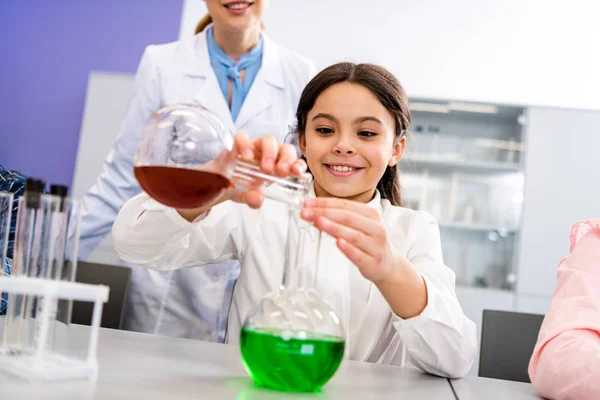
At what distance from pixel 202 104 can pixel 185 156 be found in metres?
1.27

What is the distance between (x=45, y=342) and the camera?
69 cm

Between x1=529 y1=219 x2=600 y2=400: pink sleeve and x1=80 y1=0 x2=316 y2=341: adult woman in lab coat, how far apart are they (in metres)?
0.98

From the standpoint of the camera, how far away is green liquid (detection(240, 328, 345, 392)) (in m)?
0.70

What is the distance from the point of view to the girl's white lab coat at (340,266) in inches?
40.0

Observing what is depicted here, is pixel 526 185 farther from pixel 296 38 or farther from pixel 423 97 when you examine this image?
pixel 296 38

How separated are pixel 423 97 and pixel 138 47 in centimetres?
184

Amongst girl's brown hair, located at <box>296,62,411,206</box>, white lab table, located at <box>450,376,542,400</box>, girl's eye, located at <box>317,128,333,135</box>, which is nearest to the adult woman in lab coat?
girl's brown hair, located at <box>296,62,411,206</box>

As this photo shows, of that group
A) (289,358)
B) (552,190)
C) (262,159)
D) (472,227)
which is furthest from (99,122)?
(289,358)

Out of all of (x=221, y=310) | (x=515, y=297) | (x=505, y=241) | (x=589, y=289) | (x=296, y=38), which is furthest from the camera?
(x=296, y=38)

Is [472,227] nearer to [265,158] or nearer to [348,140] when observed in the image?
[348,140]

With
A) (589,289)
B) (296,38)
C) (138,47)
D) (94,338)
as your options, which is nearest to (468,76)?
(296,38)

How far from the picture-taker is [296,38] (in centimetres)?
423

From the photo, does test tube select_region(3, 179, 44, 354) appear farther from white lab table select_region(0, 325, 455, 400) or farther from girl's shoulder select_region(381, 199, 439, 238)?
girl's shoulder select_region(381, 199, 439, 238)

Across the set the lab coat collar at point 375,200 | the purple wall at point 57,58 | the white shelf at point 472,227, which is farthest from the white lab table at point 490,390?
the purple wall at point 57,58
